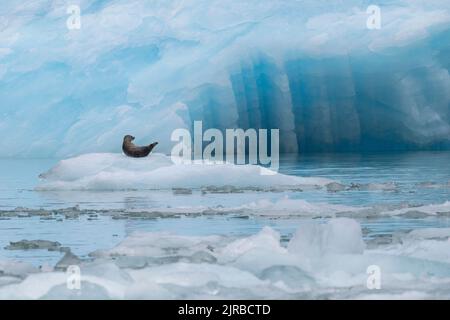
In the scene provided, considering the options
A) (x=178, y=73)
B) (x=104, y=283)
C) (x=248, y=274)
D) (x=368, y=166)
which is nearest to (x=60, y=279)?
(x=104, y=283)

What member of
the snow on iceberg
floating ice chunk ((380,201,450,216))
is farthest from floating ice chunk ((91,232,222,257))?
the snow on iceberg

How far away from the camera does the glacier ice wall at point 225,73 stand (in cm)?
2991

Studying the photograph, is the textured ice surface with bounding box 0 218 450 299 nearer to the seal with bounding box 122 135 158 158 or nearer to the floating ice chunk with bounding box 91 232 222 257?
the floating ice chunk with bounding box 91 232 222 257

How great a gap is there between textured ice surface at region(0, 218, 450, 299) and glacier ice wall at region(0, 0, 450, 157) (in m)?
21.7

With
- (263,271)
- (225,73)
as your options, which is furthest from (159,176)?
(225,73)

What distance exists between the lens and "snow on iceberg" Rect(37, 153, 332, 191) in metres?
16.9

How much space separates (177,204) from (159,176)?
3.31 m

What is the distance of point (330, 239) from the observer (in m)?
7.44

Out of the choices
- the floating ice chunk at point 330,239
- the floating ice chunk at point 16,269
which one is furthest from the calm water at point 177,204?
Answer: the floating ice chunk at point 330,239

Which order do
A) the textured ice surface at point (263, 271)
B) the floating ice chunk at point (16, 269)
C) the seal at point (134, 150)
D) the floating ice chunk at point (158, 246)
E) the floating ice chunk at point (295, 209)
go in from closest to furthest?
the textured ice surface at point (263, 271) < the floating ice chunk at point (16, 269) < the floating ice chunk at point (158, 246) < the floating ice chunk at point (295, 209) < the seal at point (134, 150)

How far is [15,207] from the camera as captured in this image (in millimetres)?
13781

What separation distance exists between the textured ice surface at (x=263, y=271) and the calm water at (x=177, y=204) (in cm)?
123

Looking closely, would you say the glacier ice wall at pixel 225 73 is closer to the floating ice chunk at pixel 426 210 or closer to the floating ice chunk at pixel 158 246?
the floating ice chunk at pixel 426 210

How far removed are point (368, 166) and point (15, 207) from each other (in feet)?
38.6
